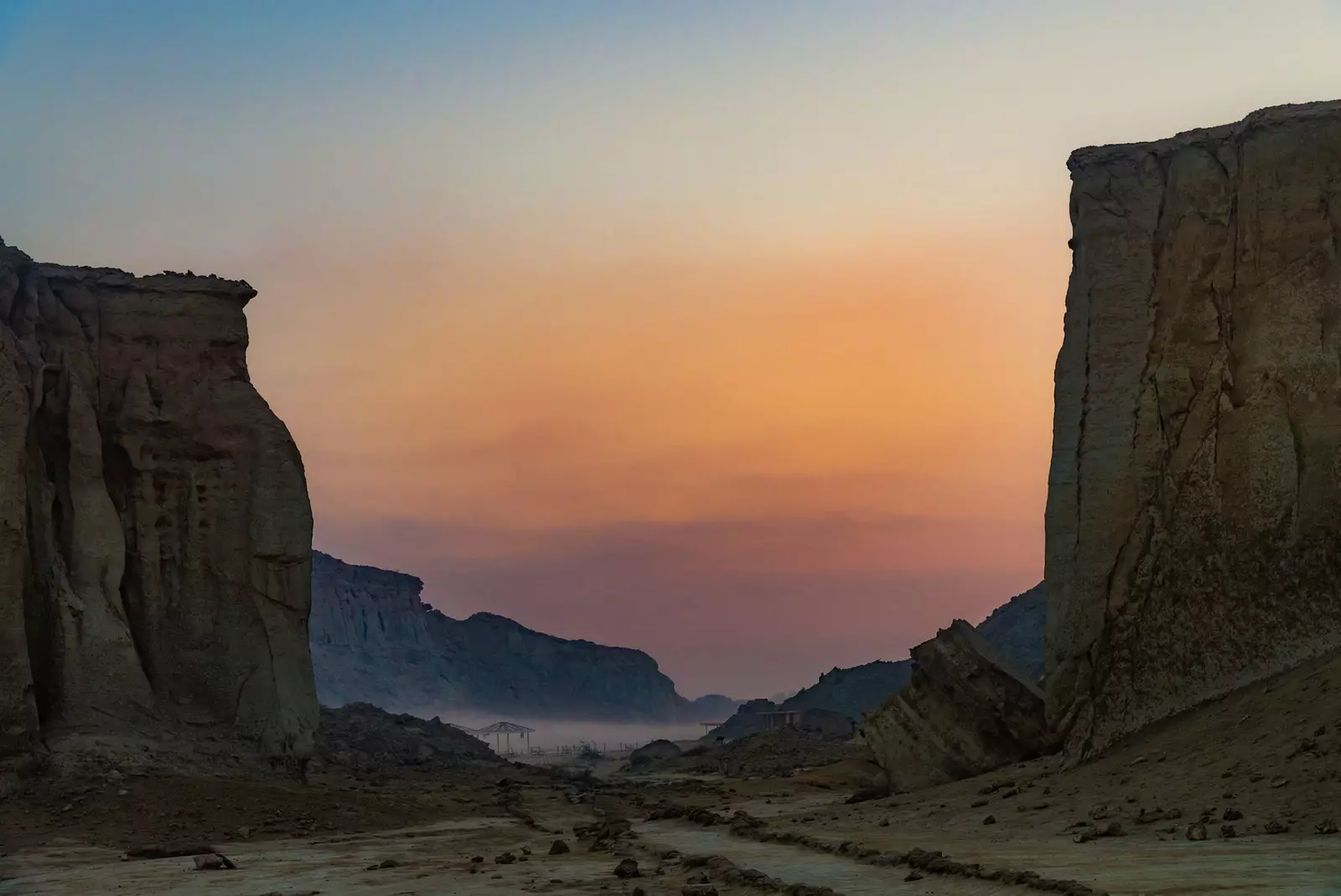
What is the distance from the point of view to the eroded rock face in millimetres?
25531

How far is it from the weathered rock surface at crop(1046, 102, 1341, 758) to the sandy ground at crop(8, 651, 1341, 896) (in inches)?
39.1

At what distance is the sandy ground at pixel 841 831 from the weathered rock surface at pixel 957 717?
1216 mm

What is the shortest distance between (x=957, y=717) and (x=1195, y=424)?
22.7 feet

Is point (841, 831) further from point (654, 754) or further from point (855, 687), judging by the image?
point (855, 687)

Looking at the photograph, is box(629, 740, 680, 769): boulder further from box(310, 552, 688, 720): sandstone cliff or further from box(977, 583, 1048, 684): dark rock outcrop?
box(310, 552, 688, 720): sandstone cliff

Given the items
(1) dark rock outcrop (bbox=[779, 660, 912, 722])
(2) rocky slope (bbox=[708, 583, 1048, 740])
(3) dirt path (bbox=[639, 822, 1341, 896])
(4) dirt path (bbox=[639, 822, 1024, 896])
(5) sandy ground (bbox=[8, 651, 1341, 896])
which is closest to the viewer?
(3) dirt path (bbox=[639, 822, 1341, 896])

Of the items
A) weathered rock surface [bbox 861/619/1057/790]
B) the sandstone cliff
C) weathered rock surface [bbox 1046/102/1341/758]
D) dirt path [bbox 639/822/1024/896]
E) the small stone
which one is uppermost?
the sandstone cliff

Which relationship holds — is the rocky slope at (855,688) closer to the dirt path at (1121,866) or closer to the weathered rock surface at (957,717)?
the weathered rock surface at (957,717)

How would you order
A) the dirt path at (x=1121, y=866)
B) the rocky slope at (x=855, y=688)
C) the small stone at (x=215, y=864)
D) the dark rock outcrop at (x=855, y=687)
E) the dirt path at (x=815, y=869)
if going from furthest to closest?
1. the dark rock outcrop at (x=855, y=687)
2. the rocky slope at (x=855, y=688)
3. the small stone at (x=215, y=864)
4. the dirt path at (x=815, y=869)
5. the dirt path at (x=1121, y=866)

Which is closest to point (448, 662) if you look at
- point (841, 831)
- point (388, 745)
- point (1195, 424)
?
point (388, 745)

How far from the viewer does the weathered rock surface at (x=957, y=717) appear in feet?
79.0

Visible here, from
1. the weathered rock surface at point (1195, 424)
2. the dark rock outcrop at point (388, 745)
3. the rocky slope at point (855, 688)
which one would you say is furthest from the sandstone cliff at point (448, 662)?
the weathered rock surface at point (1195, 424)

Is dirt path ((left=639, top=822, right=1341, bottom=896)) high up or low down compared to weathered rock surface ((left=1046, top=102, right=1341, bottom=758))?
down

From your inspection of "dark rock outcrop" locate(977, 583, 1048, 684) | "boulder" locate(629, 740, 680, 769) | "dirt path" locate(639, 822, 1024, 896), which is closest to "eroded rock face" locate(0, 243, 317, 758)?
"dirt path" locate(639, 822, 1024, 896)
